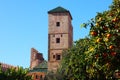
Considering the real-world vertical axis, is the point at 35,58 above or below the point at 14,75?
above

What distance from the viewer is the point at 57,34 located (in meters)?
107

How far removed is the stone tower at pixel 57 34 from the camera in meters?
106

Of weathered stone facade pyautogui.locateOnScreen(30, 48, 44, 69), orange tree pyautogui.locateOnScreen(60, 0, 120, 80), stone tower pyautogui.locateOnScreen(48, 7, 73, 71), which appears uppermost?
stone tower pyautogui.locateOnScreen(48, 7, 73, 71)

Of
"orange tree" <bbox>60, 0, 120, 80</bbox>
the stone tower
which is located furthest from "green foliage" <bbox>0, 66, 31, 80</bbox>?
"orange tree" <bbox>60, 0, 120, 80</bbox>

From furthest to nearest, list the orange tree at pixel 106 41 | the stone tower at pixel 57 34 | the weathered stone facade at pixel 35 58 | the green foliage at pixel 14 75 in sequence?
the weathered stone facade at pixel 35 58, the stone tower at pixel 57 34, the green foliage at pixel 14 75, the orange tree at pixel 106 41

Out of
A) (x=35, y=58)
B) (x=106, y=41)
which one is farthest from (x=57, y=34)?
(x=106, y=41)

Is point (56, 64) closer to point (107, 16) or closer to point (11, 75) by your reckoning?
point (11, 75)

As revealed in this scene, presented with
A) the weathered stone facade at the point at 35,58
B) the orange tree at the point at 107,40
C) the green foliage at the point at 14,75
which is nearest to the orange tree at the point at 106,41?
the orange tree at the point at 107,40

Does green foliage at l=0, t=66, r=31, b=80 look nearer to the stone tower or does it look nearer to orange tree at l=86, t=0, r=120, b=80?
the stone tower

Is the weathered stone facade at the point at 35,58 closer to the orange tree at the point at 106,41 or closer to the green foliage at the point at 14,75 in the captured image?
the green foliage at the point at 14,75

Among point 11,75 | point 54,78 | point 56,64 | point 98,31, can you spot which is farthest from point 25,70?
point 98,31

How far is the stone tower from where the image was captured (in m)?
106

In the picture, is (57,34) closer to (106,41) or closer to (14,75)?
(14,75)

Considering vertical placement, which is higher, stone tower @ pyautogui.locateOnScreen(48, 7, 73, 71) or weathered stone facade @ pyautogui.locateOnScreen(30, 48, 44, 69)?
stone tower @ pyautogui.locateOnScreen(48, 7, 73, 71)
